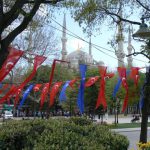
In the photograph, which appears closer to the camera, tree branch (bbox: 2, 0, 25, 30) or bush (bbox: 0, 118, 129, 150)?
bush (bbox: 0, 118, 129, 150)

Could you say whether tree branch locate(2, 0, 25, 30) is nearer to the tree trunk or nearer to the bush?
the bush

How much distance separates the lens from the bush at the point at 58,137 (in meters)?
6.82

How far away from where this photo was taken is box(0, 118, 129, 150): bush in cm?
682

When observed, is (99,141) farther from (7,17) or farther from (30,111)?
(30,111)

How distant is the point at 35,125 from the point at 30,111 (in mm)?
74769

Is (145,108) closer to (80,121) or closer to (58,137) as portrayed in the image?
(80,121)

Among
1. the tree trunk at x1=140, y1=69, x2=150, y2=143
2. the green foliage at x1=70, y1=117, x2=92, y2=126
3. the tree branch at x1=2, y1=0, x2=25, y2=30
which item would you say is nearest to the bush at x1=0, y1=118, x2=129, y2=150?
the green foliage at x1=70, y1=117, x2=92, y2=126

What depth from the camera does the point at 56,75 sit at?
7050cm

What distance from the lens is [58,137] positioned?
7.04m

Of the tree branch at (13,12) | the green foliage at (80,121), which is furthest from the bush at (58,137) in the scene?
the tree branch at (13,12)

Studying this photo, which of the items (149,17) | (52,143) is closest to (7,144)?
(52,143)

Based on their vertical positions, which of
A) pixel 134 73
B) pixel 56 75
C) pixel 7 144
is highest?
pixel 56 75

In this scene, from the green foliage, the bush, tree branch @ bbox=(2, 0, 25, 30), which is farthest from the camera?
tree branch @ bbox=(2, 0, 25, 30)

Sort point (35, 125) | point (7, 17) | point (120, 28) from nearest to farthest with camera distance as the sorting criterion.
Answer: point (35, 125), point (7, 17), point (120, 28)
